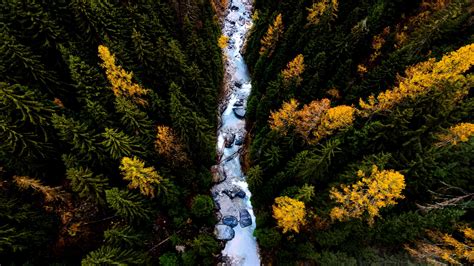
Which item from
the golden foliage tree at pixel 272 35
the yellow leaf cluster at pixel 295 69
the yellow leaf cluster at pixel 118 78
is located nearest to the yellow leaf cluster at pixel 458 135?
the yellow leaf cluster at pixel 295 69

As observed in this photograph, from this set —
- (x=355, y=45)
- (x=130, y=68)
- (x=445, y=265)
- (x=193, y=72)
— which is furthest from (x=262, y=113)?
(x=445, y=265)

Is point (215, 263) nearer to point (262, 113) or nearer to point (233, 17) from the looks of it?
point (262, 113)

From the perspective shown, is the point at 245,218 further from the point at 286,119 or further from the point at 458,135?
the point at 458,135

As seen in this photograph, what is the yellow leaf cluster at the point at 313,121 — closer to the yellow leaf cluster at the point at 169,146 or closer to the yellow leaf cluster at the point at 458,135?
the yellow leaf cluster at the point at 458,135

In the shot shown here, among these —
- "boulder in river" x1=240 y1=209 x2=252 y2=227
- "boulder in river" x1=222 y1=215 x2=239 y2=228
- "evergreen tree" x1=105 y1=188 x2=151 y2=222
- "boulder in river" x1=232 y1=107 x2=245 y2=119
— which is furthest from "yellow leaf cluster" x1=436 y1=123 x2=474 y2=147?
"evergreen tree" x1=105 y1=188 x2=151 y2=222

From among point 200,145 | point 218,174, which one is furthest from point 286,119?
point 218,174
